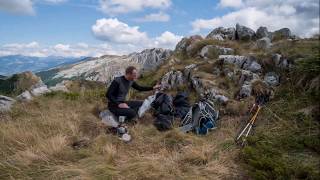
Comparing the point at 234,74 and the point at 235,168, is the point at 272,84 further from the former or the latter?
the point at 235,168

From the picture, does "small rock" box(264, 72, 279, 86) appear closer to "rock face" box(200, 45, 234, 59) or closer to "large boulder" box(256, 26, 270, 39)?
"rock face" box(200, 45, 234, 59)

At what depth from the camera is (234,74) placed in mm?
13867

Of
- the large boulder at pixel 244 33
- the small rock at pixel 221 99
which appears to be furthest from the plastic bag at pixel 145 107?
the large boulder at pixel 244 33

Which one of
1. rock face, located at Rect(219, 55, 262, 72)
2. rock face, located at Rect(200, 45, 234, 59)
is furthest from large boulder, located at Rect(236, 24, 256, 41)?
rock face, located at Rect(219, 55, 262, 72)

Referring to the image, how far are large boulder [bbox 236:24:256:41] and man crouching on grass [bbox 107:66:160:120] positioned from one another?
11805mm

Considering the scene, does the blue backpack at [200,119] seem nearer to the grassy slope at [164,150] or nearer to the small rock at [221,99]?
the grassy slope at [164,150]

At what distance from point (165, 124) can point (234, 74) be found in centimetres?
468

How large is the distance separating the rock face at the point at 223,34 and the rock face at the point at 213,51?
3.80 m

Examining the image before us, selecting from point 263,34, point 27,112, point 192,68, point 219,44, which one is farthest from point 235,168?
point 263,34

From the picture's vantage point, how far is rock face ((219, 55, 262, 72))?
1403 centimetres

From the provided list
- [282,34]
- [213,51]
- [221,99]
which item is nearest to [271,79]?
[221,99]

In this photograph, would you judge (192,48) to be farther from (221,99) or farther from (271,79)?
(221,99)

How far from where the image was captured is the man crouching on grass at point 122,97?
10.7 metres

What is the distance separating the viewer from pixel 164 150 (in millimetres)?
7969
